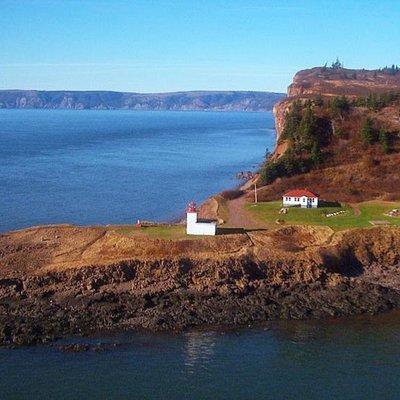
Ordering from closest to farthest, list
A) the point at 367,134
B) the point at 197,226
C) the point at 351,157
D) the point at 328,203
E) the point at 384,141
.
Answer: the point at 197,226
the point at 328,203
the point at 351,157
the point at 384,141
the point at 367,134

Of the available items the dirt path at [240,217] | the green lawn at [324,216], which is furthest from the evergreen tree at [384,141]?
the dirt path at [240,217]

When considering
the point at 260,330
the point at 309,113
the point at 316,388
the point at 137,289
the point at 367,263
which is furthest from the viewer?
the point at 309,113

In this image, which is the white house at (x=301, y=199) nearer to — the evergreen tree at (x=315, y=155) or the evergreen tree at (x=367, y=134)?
the evergreen tree at (x=315, y=155)

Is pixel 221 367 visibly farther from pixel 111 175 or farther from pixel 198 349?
pixel 111 175

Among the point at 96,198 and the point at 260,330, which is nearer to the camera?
the point at 260,330

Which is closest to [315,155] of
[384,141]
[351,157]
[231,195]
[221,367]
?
[351,157]

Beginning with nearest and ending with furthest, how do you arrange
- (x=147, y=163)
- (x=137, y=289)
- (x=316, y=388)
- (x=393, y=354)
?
(x=316, y=388), (x=393, y=354), (x=137, y=289), (x=147, y=163)

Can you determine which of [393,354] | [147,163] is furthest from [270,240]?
[147,163]

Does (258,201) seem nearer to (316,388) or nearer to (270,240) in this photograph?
(270,240)
